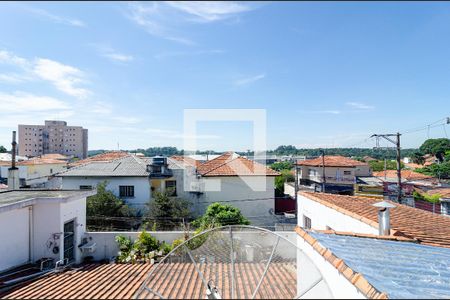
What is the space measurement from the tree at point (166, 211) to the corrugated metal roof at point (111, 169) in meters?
2.59

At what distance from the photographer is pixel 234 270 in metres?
3.64

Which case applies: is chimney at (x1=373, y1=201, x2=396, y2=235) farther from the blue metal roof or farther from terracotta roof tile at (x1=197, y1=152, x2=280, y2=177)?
terracotta roof tile at (x1=197, y1=152, x2=280, y2=177)

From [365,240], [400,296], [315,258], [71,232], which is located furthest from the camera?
[71,232]

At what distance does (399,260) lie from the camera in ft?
12.9

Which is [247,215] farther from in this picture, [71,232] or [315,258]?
[315,258]

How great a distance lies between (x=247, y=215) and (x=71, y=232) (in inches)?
462

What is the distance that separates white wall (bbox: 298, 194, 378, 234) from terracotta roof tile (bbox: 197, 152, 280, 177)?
27.5ft

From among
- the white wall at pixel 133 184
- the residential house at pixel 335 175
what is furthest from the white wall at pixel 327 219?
the residential house at pixel 335 175

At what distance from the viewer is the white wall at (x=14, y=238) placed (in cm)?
635

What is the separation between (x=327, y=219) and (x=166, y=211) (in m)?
10.5

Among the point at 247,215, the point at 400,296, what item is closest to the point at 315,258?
the point at 400,296

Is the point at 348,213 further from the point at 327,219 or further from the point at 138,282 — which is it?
the point at 138,282

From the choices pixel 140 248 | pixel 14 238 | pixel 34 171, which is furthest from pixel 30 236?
pixel 34 171

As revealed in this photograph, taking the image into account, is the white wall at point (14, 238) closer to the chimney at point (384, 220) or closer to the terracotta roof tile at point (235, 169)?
the chimney at point (384, 220)
